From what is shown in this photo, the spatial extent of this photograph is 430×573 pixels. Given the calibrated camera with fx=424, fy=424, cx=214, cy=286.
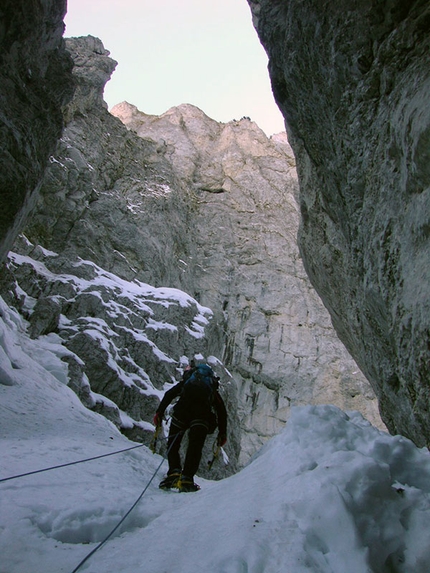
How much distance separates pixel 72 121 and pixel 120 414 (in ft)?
73.8

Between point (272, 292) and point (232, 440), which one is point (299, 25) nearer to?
point (232, 440)

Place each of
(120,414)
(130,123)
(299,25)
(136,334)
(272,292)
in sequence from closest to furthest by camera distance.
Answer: (299,25) < (120,414) < (136,334) < (272,292) < (130,123)

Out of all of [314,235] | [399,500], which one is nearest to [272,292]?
[314,235]

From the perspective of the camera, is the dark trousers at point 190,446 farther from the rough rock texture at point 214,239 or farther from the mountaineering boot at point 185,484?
the rough rock texture at point 214,239

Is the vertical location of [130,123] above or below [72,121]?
above

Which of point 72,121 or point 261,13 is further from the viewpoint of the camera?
point 72,121

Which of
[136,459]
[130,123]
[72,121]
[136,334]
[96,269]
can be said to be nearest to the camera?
[136,459]

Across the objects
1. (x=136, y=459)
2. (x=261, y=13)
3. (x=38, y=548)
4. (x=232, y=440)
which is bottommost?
(x=232, y=440)

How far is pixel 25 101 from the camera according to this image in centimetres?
708

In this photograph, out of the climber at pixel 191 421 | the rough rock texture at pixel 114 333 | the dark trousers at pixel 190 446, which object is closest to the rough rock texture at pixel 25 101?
the climber at pixel 191 421

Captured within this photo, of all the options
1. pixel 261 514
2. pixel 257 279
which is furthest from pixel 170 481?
pixel 257 279

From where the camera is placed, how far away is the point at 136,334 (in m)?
16.7

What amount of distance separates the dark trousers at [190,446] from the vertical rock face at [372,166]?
2541 mm

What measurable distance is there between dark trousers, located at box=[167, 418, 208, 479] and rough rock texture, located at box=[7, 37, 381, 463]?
12.5 m
